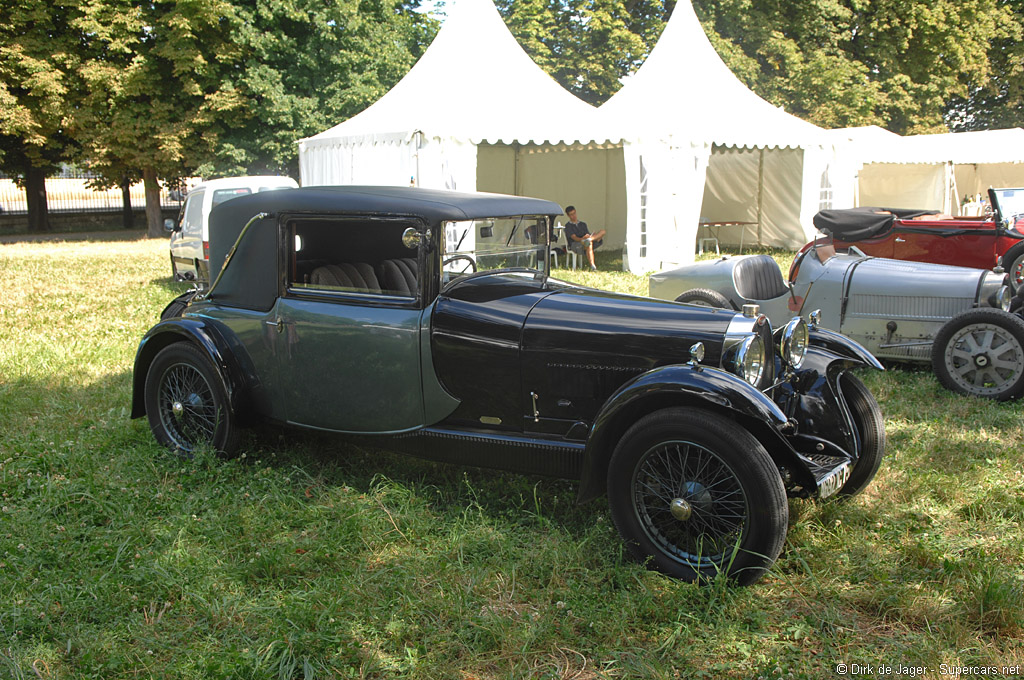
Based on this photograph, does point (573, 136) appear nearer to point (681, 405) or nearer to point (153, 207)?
point (681, 405)

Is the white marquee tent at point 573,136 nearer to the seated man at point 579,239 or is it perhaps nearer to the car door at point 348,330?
the seated man at point 579,239

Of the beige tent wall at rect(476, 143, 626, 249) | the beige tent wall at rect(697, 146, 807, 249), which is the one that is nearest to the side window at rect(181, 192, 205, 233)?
the beige tent wall at rect(476, 143, 626, 249)

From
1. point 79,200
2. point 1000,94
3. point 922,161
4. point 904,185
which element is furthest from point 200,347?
point 79,200

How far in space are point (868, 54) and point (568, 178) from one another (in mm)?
17515

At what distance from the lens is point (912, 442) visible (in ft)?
16.2

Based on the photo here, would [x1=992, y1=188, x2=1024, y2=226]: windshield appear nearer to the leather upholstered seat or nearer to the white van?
the leather upholstered seat

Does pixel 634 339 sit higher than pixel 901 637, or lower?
higher

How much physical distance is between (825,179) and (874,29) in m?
16.3

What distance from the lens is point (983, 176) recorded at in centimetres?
2425

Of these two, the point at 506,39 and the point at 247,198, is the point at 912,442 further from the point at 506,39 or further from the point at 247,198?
the point at 506,39

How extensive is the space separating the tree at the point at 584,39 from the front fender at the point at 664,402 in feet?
98.6

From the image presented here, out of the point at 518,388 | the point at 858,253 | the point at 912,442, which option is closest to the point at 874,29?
the point at 858,253

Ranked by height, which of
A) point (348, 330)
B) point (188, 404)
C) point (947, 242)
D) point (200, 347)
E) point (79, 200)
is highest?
point (79, 200)

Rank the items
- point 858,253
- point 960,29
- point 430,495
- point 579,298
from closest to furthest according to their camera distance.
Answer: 1. point 579,298
2. point 430,495
3. point 858,253
4. point 960,29
